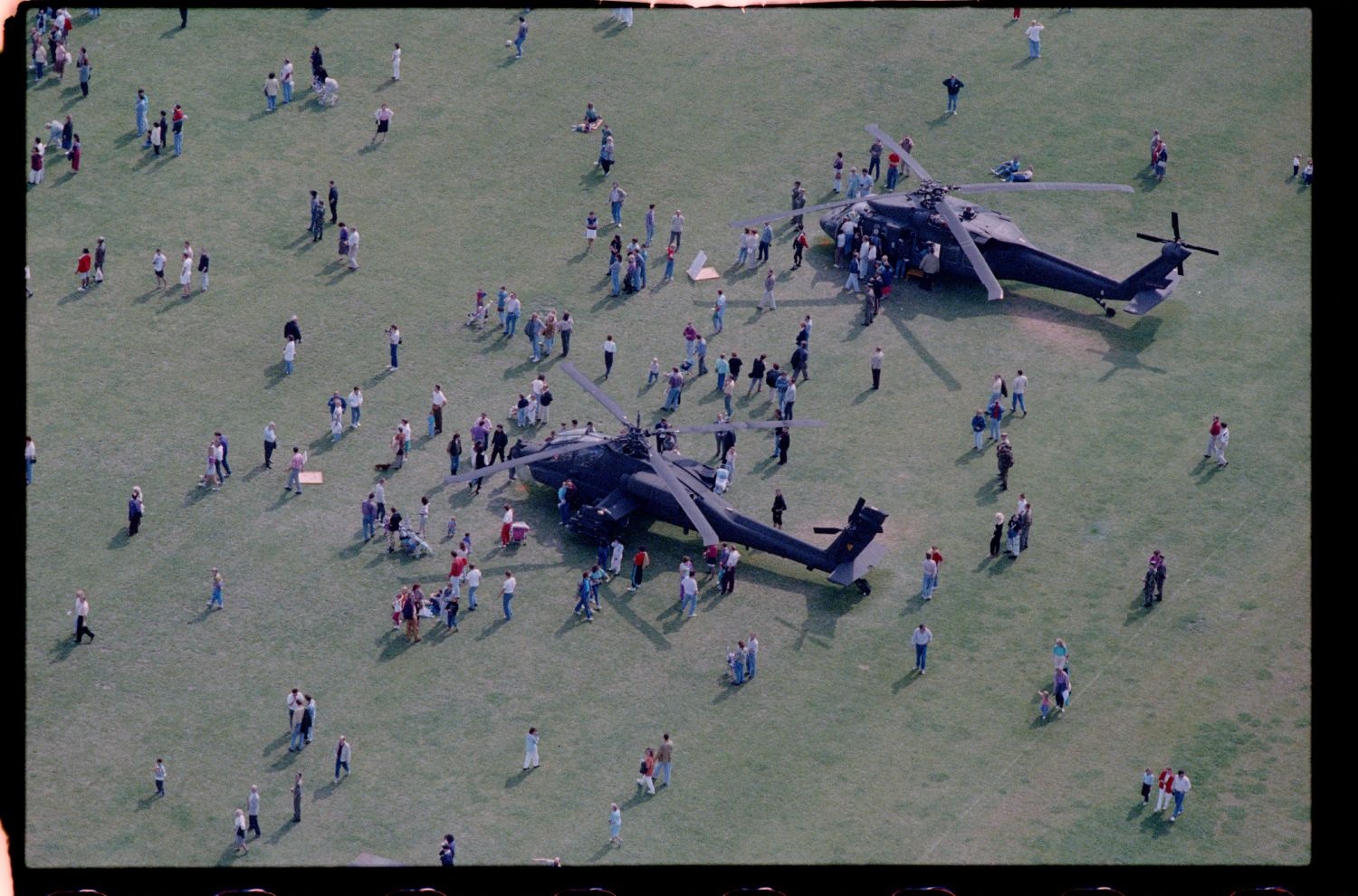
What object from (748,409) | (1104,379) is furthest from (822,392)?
(1104,379)

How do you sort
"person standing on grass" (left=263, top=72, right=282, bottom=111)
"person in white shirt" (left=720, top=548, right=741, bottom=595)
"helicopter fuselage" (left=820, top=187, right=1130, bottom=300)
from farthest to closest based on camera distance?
"person standing on grass" (left=263, top=72, right=282, bottom=111)
"helicopter fuselage" (left=820, top=187, right=1130, bottom=300)
"person in white shirt" (left=720, top=548, right=741, bottom=595)

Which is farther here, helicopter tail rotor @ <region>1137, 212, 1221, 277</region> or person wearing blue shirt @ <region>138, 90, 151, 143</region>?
person wearing blue shirt @ <region>138, 90, 151, 143</region>

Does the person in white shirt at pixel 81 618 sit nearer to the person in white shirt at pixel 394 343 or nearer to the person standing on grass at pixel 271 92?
the person in white shirt at pixel 394 343

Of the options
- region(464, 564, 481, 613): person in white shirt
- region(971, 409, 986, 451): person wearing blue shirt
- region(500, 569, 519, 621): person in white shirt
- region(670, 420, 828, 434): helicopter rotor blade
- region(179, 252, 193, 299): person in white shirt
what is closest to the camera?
region(500, 569, 519, 621): person in white shirt

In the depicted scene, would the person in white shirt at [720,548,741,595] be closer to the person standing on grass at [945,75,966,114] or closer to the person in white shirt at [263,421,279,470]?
the person in white shirt at [263,421,279,470]

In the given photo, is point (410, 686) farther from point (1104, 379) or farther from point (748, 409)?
point (1104, 379)

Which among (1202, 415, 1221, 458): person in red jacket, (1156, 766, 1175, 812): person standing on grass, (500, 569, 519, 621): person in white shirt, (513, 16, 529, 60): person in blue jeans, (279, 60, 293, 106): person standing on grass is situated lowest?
(1156, 766, 1175, 812): person standing on grass

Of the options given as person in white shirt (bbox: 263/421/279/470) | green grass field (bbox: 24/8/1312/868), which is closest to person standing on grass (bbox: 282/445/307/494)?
green grass field (bbox: 24/8/1312/868)
